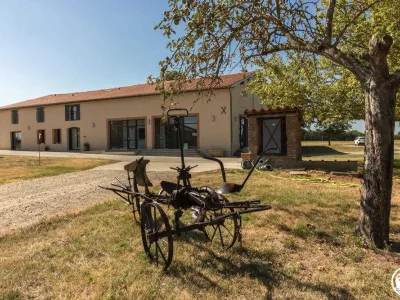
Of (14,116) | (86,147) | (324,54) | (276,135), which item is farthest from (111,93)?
(324,54)

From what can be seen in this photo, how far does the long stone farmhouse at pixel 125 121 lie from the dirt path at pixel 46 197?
1119cm

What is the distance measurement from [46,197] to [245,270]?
23.5ft

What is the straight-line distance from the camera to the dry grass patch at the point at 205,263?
3207mm

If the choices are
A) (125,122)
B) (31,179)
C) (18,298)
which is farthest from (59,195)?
(125,122)

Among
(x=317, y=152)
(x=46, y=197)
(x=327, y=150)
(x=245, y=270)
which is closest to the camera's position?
(x=245, y=270)

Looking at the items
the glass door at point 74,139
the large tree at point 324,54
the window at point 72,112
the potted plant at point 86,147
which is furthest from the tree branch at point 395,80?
the glass door at point 74,139

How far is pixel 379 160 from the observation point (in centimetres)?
414

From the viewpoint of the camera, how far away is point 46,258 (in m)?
4.18

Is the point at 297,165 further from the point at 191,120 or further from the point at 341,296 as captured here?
the point at 191,120

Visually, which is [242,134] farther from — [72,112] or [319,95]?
[72,112]

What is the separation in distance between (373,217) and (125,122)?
87.8 feet

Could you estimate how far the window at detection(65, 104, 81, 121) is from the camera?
3093cm

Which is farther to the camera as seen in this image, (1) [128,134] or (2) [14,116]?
(2) [14,116]

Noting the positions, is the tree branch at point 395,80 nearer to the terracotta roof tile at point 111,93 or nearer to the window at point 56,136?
the terracotta roof tile at point 111,93
